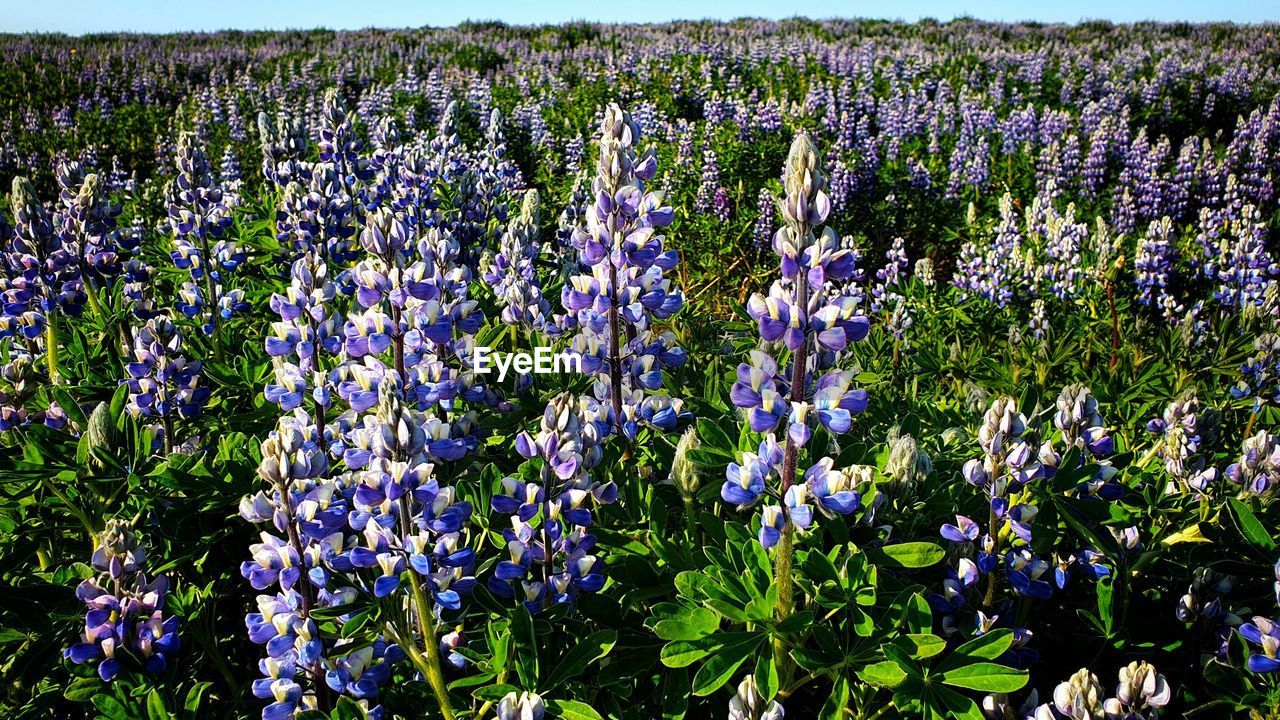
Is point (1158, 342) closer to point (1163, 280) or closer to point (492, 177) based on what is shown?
point (1163, 280)

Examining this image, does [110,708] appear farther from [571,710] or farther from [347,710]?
[571,710]

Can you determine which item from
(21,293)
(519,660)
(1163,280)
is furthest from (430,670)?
(1163,280)

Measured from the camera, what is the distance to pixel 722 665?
1.43 meters

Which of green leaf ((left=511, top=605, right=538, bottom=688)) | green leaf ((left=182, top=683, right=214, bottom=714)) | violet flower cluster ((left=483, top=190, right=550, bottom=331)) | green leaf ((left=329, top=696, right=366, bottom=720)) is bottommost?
green leaf ((left=182, top=683, right=214, bottom=714))

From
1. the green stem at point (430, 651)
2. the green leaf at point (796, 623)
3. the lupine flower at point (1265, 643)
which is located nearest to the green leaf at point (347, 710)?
the green stem at point (430, 651)

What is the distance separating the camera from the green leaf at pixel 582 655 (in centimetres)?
152

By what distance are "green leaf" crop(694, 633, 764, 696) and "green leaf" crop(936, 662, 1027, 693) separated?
0.35m

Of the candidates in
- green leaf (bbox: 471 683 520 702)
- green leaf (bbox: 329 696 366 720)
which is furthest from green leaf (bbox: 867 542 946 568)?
green leaf (bbox: 329 696 366 720)

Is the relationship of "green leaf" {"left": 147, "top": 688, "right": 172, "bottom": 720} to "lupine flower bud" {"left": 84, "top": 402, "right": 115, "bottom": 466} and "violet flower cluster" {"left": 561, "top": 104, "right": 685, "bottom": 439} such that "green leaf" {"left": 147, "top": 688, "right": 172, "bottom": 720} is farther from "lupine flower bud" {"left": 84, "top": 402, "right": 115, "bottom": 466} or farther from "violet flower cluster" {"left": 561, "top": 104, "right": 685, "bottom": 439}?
"violet flower cluster" {"left": 561, "top": 104, "right": 685, "bottom": 439}

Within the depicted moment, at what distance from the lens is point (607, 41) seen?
1734cm

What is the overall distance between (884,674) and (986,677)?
19cm

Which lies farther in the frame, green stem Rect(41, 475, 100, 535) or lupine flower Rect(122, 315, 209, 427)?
lupine flower Rect(122, 315, 209, 427)

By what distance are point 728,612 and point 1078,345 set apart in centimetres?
308

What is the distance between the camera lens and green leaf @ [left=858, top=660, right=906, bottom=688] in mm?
1384
